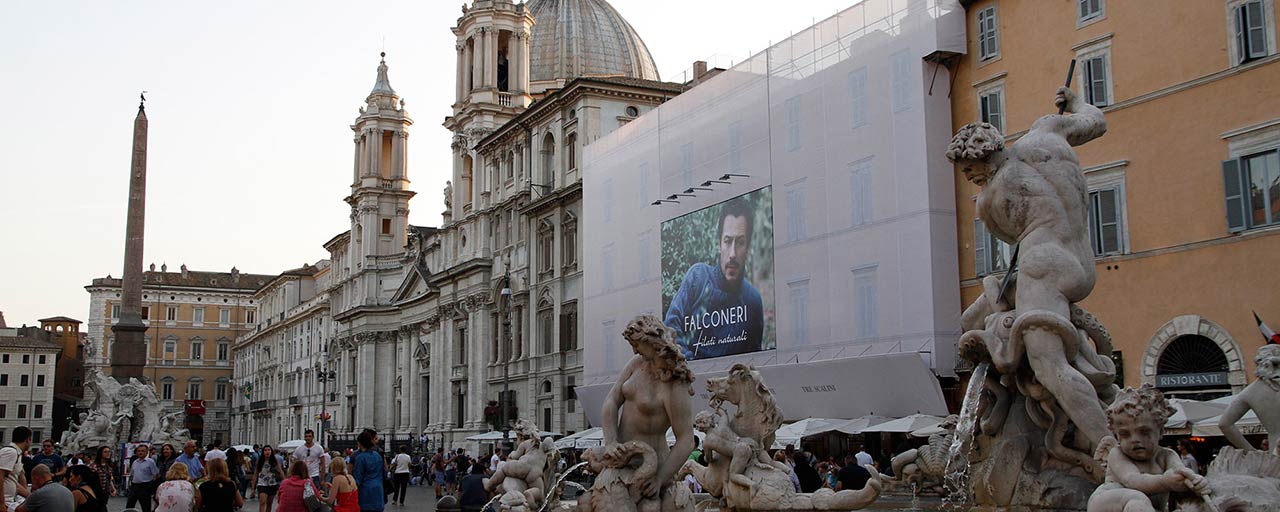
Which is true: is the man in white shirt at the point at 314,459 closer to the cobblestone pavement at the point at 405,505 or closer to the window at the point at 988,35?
the cobblestone pavement at the point at 405,505

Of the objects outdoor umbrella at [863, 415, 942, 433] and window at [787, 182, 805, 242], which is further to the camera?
window at [787, 182, 805, 242]

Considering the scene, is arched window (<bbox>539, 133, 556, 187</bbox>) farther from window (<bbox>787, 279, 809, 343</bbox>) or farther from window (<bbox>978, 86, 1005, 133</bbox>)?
window (<bbox>978, 86, 1005, 133</bbox>)

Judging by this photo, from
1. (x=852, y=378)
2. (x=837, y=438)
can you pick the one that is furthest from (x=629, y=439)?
(x=837, y=438)

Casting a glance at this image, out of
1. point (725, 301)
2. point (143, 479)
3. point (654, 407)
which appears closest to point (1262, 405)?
point (654, 407)

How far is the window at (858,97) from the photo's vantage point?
28.9 m

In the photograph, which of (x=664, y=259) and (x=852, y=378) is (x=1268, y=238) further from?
(x=664, y=259)

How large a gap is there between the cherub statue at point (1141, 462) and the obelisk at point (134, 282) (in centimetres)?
3466

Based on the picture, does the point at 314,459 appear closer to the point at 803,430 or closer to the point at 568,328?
the point at 803,430

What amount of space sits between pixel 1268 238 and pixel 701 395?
48.1 ft

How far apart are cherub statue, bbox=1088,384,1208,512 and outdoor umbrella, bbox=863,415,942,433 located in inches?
740

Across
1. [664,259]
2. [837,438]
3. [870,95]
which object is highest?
[870,95]

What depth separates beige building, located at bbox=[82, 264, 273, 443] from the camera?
110m

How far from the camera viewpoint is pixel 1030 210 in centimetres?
733

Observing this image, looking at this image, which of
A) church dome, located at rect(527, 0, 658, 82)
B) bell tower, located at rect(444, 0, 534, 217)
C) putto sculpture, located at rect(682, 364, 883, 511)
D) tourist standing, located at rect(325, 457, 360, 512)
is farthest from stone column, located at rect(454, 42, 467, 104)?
putto sculpture, located at rect(682, 364, 883, 511)
